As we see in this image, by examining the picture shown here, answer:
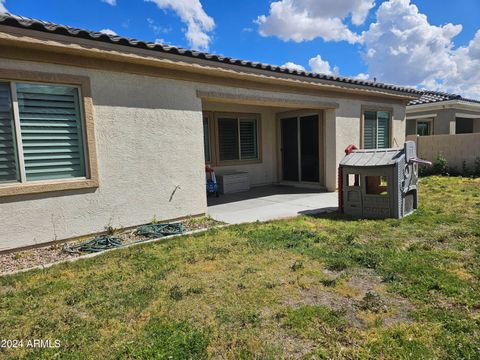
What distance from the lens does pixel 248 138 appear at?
11.4 m

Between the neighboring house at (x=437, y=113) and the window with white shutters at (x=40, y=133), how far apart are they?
15.4m

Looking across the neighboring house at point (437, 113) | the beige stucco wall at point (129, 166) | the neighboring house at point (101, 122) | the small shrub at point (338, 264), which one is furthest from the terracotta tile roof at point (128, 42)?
the neighboring house at point (437, 113)

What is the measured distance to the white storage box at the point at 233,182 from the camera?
34.2 feet

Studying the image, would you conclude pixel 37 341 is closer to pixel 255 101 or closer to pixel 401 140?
pixel 255 101

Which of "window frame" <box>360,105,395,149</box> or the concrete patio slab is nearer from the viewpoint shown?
the concrete patio slab

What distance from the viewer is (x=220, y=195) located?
10211 millimetres

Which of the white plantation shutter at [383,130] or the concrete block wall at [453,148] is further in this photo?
the concrete block wall at [453,148]

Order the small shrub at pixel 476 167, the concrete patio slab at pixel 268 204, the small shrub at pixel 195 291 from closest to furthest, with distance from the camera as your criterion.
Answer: the small shrub at pixel 195 291
the concrete patio slab at pixel 268 204
the small shrub at pixel 476 167

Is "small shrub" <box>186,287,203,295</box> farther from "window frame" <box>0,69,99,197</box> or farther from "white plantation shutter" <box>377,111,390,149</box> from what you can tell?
"white plantation shutter" <box>377,111,390,149</box>

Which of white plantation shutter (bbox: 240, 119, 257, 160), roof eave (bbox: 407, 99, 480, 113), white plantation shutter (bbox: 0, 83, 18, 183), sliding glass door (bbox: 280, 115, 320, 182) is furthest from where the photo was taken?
Answer: roof eave (bbox: 407, 99, 480, 113)

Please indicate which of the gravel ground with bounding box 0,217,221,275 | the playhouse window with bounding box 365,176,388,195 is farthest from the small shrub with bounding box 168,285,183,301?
the playhouse window with bounding box 365,176,388,195

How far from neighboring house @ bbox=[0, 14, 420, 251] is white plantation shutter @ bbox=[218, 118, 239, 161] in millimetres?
2719

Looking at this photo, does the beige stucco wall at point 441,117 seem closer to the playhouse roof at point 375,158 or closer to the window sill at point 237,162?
the window sill at point 237,162

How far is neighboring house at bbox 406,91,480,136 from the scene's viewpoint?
623 inches
